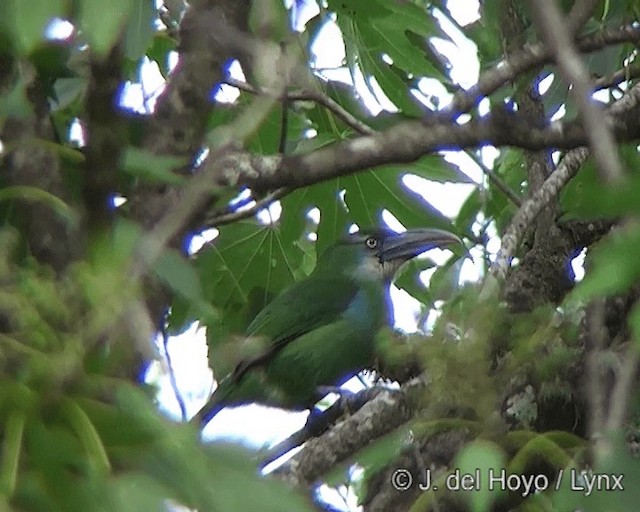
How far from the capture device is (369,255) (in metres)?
5.07

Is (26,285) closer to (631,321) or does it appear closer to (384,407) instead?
(631,321)

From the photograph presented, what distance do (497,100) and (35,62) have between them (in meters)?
1.40

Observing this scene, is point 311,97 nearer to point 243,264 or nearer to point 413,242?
point 243,264

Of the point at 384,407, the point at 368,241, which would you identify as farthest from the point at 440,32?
the point at 368,241

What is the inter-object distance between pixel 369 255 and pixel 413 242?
58cm

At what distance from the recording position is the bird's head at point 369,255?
4828 mm

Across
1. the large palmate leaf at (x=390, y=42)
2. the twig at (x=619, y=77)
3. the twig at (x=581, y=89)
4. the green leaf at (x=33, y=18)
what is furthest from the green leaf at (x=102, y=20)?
the twig at (x=619, y=77)

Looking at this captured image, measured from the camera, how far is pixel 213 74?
213 centimetres

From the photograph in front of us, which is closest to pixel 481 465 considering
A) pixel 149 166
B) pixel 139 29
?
pixel 149 166

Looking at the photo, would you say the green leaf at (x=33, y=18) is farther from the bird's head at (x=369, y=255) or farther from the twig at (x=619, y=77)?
the bird's head at (x=369, y=255)

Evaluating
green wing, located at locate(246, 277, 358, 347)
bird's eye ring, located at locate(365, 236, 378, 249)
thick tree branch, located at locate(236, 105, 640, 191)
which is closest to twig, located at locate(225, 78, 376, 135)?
thick tree branch, located at locate(236, 105, 640, 191)

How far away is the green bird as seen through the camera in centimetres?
428

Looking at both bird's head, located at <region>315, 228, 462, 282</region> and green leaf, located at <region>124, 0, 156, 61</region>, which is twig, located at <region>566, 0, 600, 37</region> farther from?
bird's head, located at <region>315, 228, 462, 282</region>

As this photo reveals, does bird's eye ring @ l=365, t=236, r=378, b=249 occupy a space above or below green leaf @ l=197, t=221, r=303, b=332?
above
